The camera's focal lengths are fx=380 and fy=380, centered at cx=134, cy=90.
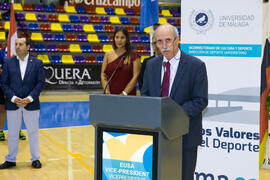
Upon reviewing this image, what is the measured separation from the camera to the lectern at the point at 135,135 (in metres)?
1.88

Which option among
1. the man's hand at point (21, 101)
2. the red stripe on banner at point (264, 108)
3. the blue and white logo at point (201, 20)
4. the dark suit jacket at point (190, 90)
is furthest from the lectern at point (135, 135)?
the red stripe on banner at point (264, 108)

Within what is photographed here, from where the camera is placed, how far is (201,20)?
3.54 meters

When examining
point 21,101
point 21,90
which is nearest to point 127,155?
point 21,101

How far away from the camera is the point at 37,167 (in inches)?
182

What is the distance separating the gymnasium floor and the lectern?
7.81ft

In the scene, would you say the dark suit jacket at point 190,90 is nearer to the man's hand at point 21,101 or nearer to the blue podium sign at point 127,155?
the blue podium sign at point 127,155

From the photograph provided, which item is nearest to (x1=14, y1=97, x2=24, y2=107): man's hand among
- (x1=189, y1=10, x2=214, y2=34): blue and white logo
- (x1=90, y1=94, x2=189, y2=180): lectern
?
(x1=189, y1=10, x2=214, y2=34): blue and white logo

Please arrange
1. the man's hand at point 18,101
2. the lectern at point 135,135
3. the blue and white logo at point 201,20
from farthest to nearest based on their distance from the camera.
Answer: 1. the man's hand at point 18,101
2. the blue and white logo at point 201,20
3. the lectern at point 135,135

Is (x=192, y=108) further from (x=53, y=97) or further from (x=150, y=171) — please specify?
(x=53, y=97)

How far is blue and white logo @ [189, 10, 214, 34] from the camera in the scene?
Result: 3498 mm

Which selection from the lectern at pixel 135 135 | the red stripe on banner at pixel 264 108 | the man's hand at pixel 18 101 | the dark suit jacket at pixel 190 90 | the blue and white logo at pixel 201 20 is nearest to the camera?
the lectern at pixel 135 135

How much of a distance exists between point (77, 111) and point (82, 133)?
8.27ft

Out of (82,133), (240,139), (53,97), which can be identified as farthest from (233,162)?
(53,97)

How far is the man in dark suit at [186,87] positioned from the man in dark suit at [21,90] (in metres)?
2.48
